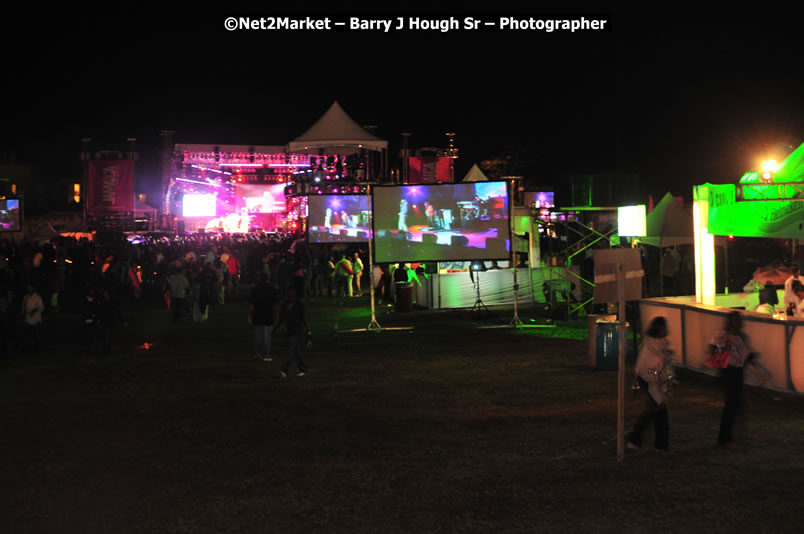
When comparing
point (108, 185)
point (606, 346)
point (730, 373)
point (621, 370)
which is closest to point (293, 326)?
point (606, 346)

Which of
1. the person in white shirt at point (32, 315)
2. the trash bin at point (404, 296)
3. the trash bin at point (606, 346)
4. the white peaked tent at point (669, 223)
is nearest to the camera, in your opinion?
the trash bin at point (606, 346)

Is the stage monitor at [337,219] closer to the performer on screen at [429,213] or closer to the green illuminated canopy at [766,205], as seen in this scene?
the performer on screen at [429,213]

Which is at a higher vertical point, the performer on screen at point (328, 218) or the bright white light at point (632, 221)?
the performer on screen at point (328, 218)

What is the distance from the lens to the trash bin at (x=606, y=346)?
1288 cm

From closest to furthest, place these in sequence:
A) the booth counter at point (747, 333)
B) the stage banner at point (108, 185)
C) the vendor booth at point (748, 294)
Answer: the booth counter at point (747, 333)
the vendor booth at point (748, 294)
the stage banner at point (108, 185)

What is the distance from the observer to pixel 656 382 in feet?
26.1

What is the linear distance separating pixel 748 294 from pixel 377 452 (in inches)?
361

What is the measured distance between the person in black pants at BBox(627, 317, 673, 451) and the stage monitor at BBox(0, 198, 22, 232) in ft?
122

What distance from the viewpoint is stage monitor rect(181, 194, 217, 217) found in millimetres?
57781

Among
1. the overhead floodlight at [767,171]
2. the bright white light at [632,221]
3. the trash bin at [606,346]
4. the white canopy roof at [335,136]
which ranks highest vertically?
the white canopy roof at [335,136]

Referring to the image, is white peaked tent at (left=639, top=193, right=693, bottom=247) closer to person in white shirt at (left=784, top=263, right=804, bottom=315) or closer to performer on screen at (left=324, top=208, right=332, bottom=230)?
performer on screen at (left=324, top=208, right=332, bottom=230)

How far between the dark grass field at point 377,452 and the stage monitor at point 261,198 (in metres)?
45.1

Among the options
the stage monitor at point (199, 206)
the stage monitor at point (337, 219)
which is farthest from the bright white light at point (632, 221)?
the stage monitor at point (199, 206)

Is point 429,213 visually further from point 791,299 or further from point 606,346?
point 791,299
